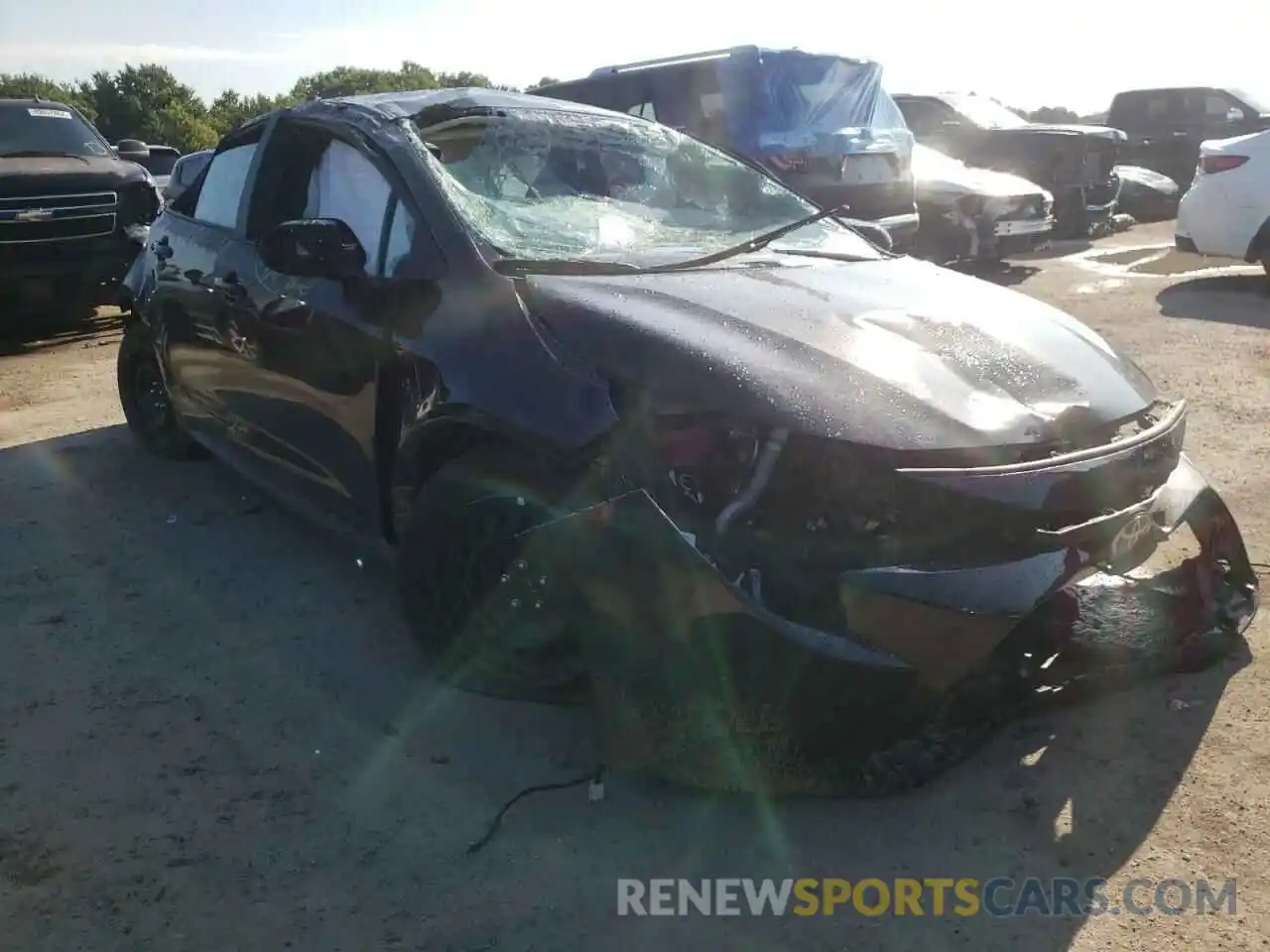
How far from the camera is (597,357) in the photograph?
275 centimetres

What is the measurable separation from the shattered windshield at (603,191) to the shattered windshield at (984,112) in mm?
9200

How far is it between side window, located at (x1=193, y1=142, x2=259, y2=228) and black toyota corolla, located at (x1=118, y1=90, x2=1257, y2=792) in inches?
12.9

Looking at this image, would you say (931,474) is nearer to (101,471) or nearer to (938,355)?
(938,355)

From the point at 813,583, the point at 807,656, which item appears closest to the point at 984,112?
the point at 813,583

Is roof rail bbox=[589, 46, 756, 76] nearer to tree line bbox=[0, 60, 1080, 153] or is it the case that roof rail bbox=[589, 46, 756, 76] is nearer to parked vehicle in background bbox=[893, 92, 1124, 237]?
parked vehicle in background bbox=[893, 92, 1124, 237]

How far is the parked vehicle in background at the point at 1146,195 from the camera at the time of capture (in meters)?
15.3

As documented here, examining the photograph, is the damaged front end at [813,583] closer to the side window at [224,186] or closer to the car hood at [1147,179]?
the side window at [224,186]

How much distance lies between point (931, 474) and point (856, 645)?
1.33ft

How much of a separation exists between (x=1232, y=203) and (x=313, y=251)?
334 inches

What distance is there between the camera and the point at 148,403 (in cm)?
572

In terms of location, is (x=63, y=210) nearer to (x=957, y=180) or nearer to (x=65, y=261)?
(x=65, y=261)

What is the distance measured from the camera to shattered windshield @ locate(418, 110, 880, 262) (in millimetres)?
3426

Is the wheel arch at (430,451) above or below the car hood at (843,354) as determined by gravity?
below

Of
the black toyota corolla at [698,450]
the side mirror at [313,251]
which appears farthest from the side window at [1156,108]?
the side mirror at [313,251]
